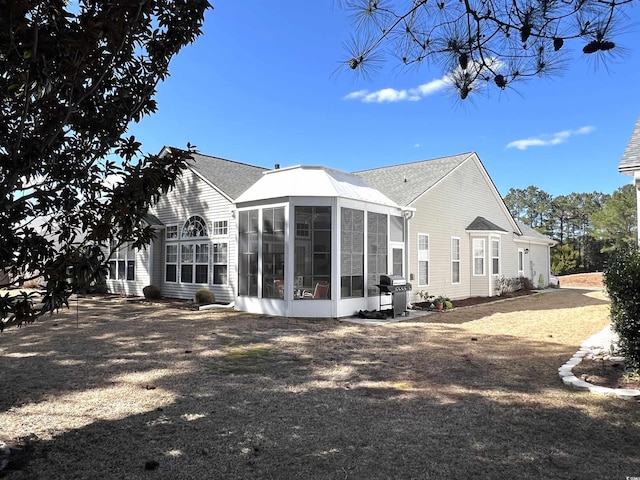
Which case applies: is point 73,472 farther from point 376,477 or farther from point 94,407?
point 376,477

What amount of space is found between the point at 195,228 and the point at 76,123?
44.6ft

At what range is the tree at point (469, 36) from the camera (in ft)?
12.6

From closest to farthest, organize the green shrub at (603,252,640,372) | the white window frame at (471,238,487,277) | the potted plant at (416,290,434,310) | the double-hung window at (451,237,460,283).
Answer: the green shrub at (603,252,640,372), the potted plant at (416,290,434,310), the double-hung window at (451,237,460,283), the white window frame at (471,238,487,277)

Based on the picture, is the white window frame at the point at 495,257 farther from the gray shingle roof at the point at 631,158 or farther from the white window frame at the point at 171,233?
the white window frame at the point at 171,233

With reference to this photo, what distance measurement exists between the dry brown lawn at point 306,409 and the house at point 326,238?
3206 millimetres

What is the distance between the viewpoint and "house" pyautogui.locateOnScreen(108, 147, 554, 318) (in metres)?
11.9

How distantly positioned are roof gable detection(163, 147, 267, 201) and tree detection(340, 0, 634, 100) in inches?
468

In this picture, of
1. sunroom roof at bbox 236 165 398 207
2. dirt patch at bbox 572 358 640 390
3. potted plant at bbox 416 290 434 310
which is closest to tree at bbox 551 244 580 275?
potted plant at bbox 416 290 434 310

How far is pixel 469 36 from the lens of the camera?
13.8 feet

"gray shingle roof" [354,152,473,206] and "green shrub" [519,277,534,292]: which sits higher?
"gray shingle roof" [354,152,473,206]

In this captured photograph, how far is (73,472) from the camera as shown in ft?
10.4

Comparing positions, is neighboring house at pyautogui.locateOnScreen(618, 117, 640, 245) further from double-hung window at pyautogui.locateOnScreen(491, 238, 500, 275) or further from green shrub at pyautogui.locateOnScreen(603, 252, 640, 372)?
double-hung window at pyautogui.locateOnScreen(491, 238, 500, 275)

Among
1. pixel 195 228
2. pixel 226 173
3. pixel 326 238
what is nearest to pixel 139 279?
pixel 195 228

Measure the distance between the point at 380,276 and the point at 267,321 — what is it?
3.91 meters
